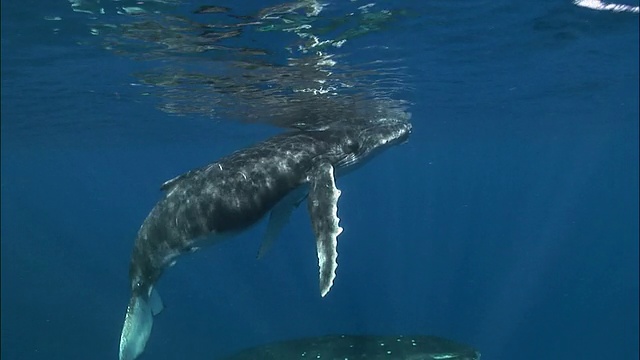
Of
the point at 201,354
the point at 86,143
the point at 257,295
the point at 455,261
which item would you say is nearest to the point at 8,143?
the point at 86,143

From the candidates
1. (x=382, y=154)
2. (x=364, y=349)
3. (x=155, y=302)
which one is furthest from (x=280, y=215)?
(x=382, y=154)

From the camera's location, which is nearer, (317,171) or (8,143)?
(317,171)

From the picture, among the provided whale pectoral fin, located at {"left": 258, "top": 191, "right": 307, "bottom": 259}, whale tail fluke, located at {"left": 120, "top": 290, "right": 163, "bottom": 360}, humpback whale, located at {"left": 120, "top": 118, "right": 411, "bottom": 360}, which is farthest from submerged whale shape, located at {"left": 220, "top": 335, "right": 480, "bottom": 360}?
whale tail fluke, located at {"left": 120, "top": 290, "right": 163, "bottom": 360}

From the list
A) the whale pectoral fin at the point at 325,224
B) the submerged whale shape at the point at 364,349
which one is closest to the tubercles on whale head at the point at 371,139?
the whale pectoral fin at the point at 325,224

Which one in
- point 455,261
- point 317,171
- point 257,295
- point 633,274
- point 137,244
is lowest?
point 633,274

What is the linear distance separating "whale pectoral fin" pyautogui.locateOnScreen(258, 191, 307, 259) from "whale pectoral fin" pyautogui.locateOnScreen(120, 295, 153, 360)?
7.70 ft

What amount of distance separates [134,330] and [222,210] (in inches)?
91.4

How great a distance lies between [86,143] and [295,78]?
30300 mm

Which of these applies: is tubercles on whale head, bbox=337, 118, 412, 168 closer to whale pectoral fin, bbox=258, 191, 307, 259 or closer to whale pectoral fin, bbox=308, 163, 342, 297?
whale pectoral fin, bbox=258, 191, 307, 259

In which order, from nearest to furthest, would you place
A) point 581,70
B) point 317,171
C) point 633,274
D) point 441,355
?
point 317,171
point 441,355
point 581,70
point 633,274

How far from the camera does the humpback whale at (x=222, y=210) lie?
7.86 m

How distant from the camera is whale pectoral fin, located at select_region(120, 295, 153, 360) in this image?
326 inches

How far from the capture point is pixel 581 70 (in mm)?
22859

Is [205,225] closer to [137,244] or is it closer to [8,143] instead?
[137,244]
